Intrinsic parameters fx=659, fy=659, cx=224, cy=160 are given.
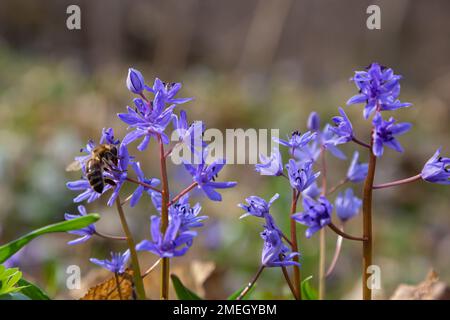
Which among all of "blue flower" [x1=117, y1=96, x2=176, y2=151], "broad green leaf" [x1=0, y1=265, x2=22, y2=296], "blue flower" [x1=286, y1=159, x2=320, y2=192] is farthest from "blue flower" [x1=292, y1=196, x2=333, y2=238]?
"broad green leaf" [x1=0, y1=265, x2=22, y2=296]

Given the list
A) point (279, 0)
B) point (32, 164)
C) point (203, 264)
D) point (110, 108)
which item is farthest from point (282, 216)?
point (279, 0)

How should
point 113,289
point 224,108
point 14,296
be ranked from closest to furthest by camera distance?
point 14,296 < point 113,289 < point 224,108

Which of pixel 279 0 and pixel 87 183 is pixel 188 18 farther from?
pixel 87 183

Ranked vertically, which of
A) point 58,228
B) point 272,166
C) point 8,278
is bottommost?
point 8,278

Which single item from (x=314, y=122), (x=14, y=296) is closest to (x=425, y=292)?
(x=314, y=122)

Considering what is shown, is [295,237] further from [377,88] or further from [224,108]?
[224,108]

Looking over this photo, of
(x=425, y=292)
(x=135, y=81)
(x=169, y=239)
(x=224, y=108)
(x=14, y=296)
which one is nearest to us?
(x=169, y=239)
